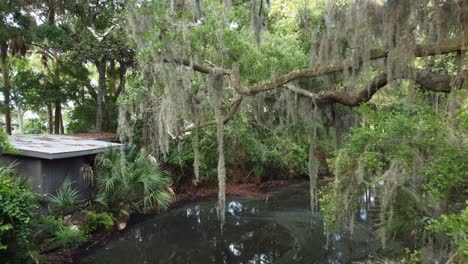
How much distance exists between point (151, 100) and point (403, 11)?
25.1 feet

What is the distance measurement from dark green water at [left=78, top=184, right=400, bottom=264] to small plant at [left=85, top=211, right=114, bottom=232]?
1.68ft

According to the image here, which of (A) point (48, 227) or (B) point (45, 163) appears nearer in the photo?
(A) point (48, 227)

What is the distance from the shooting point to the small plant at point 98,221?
770cm

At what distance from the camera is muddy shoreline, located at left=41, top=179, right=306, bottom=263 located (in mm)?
6473

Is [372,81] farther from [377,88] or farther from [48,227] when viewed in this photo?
[48,227]

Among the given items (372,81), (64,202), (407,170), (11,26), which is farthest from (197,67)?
(11,26)

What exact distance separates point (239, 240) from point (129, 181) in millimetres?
3449

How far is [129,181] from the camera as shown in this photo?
8.86 meters

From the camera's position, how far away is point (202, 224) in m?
8.96

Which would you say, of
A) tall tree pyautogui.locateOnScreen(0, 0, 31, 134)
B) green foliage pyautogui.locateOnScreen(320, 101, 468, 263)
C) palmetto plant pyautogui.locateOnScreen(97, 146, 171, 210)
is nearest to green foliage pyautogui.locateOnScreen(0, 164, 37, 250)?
palmetto plant pyautogui.locateOnScreen(97, 146, 171, 210)

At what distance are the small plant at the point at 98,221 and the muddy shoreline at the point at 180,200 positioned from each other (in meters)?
0.16

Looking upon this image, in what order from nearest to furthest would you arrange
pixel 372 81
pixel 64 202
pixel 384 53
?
pixel 384 53
pixel 372 81
pixel 64 202

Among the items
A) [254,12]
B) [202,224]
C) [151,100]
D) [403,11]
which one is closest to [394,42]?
[403,11]

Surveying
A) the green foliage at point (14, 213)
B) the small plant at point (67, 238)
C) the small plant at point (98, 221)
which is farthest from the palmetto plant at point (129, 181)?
the green foliage at point (14, 213)
